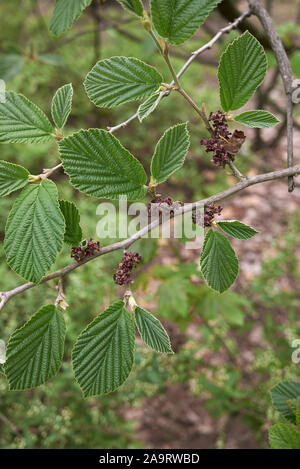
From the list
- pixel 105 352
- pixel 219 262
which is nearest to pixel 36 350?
pixel 105 352

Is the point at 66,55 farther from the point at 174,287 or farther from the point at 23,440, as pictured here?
the point at 23,440

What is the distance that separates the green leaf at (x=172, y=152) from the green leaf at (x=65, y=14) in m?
0.36

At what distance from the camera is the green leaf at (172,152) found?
659 millimetres

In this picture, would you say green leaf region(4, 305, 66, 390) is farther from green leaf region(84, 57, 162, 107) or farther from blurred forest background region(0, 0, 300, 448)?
green leaf region(84, 57, 162, 107)

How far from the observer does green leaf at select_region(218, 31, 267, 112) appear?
0.63 m

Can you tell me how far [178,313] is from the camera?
5.11ft

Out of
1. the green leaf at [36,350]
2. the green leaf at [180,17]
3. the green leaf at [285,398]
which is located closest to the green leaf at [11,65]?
the green leaf at [180,17]

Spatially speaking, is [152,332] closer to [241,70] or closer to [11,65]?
[241,70]

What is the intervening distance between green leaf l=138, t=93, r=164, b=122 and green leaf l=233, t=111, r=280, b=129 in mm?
152

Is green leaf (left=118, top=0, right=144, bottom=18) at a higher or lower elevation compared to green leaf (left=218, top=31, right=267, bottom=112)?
higher

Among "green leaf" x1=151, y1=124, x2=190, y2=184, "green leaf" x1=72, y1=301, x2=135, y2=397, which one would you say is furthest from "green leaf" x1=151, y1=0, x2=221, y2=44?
"green leaf" x1=72, y1=301, x2=135, y2=397

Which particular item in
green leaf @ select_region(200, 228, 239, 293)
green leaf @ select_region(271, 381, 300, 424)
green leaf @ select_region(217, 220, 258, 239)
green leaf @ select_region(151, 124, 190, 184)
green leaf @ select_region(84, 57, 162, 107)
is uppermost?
green leaf @ select_region(84, 57, 162, 107)
